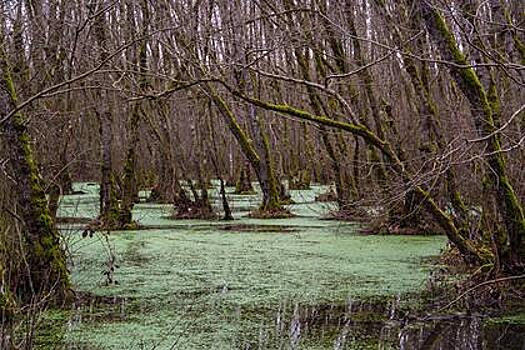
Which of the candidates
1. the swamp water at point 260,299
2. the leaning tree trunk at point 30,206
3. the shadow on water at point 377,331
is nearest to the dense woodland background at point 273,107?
the leaning tree trunk at point 30,206

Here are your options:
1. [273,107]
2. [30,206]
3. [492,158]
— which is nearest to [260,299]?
[273,107]

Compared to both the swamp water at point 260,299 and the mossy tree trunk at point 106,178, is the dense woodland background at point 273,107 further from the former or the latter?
the swamp water at point 260,299

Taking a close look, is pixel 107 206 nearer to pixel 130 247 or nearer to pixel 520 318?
pixel 130 247

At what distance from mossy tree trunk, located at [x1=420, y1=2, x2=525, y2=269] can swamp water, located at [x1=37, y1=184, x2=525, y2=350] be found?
30.8 inches

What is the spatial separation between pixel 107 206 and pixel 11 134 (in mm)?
6850

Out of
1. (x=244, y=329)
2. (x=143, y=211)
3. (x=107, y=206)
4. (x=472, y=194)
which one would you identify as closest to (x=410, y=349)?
(x=244, y=329)

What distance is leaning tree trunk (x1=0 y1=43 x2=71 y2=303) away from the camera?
18.5 feet

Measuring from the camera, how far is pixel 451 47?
232 inches

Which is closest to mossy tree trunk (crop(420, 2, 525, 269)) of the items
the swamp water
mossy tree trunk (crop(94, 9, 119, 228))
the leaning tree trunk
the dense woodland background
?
the dense woodland background

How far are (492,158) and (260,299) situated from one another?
1.99 m

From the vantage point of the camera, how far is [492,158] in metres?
5.81

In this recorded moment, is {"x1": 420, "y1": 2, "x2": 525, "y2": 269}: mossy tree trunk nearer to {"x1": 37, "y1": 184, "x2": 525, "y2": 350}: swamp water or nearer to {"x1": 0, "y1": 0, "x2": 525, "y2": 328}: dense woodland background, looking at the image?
{"x1": 0, "y1": 0, "x2": 525, "y2": 328}: dense woodland background

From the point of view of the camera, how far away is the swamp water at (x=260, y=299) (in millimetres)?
4746

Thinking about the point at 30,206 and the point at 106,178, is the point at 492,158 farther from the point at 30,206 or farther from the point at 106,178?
the point at 106,178
